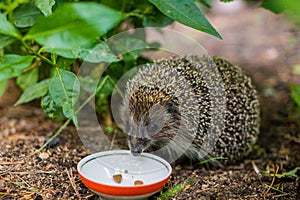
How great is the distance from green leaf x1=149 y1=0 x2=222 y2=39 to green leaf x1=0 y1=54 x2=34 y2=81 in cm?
112

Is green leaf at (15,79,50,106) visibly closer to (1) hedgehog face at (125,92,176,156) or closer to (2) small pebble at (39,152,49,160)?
(2) small pebble at (39,152,49,160)

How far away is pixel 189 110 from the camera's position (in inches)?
166

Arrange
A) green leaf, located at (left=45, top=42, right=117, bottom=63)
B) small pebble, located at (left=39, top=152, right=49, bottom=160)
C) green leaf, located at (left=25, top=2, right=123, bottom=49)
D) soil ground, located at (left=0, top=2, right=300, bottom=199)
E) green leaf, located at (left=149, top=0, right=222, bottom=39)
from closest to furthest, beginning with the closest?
1. green leaf, located at (left=25, top=2, right=123, bottom=49)
2. green leaf, located at (left=149, top=0, right=222, bottom=39)
3. green leaf, located at (left=45, top=42, right=117, bottom=63)
4. soil ground, located at (left=0, top=2, right=300, bottom=199)
5. small pebble, located at (left=39, top=152, right=49, bottom=160)

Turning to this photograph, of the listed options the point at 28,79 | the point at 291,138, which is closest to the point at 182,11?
the point at 28,79

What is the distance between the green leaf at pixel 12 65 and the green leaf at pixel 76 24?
0.58m

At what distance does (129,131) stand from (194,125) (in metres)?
0.61

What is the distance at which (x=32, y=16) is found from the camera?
4066mm

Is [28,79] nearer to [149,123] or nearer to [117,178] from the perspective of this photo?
[149,123]

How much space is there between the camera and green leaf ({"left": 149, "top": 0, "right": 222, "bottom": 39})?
364cm

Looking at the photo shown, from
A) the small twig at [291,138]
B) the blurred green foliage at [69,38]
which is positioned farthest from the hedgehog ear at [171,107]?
the small twig at [291,138]

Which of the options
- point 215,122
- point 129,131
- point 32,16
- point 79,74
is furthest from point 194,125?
point 32,16

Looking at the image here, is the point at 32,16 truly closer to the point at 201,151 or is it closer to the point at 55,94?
the point at 55,94

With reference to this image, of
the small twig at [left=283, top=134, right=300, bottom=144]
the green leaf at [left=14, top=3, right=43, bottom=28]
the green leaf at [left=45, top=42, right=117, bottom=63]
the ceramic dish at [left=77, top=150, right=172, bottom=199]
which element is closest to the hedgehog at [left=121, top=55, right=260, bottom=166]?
the ceramic dish at [left=77, top=150, right=172, bottom=199]

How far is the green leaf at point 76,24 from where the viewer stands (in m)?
2.38
